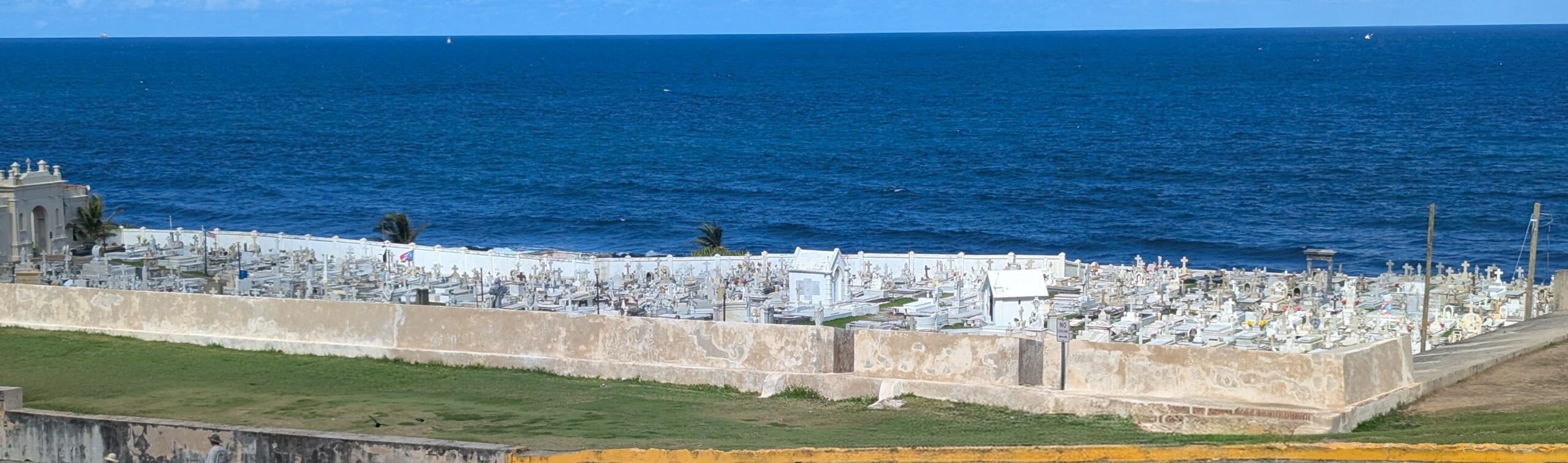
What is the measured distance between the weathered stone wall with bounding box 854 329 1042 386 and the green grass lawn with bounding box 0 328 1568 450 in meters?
0.39

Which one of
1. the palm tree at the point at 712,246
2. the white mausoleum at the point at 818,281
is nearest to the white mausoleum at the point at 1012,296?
the white mausoleum at the point at 818,281

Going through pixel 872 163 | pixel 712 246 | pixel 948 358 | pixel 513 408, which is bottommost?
pixel 513 408

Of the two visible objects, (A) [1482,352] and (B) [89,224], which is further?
(B) [89,224]

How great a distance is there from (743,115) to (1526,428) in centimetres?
11317

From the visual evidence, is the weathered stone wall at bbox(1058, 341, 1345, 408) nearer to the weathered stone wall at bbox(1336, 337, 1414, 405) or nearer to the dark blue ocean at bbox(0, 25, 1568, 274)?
the weathered stone wall at bbox(1336, 337, 1414, 405)

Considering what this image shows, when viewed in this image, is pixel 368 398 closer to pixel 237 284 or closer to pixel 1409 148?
pixel 237 284

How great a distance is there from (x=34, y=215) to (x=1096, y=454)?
28562 mm

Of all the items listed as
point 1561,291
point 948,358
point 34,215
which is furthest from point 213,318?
point 34,215

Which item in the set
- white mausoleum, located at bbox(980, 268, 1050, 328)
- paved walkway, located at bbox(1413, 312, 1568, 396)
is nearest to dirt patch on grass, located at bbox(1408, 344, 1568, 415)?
paved walkway, located at bbox(1413, 312, 1568, 396)

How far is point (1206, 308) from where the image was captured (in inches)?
1150

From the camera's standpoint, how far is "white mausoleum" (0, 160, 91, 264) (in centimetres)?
3391

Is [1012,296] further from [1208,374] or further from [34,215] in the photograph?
[34,215]

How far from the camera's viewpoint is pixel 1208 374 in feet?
49.3

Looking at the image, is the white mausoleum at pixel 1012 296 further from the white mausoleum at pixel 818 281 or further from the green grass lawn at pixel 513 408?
the green grass lawn at pixel 513 408
